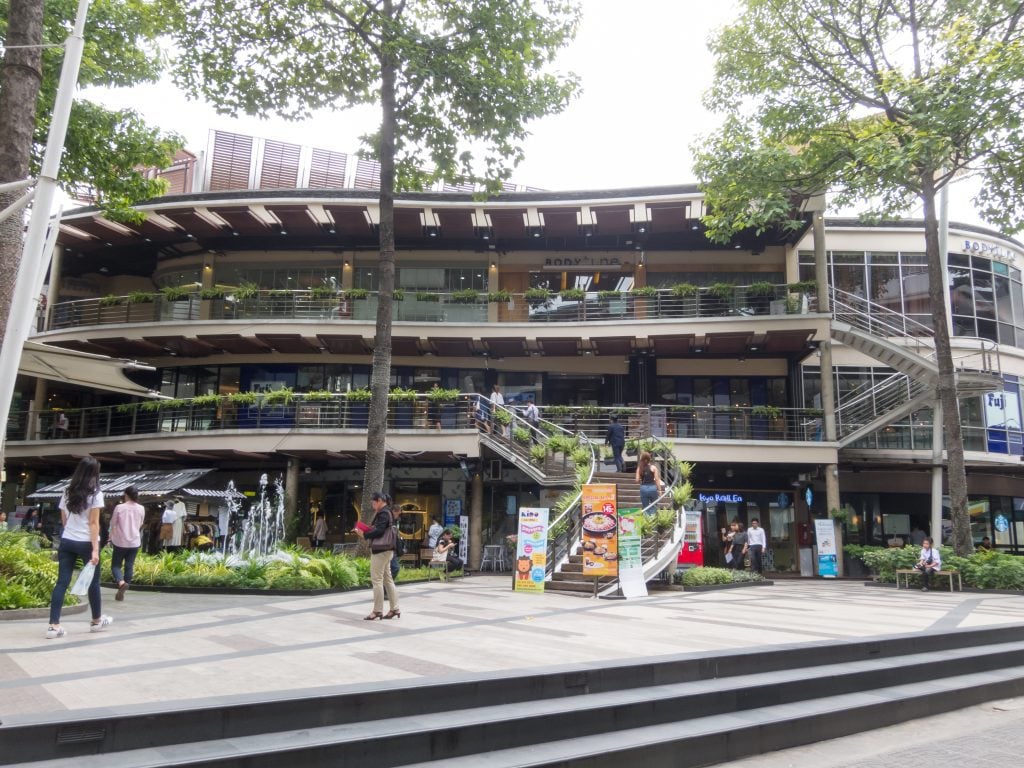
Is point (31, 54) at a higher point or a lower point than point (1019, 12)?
lower

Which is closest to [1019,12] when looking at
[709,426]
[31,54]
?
[709,426]

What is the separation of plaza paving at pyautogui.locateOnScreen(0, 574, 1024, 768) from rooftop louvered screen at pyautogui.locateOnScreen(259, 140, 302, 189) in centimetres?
2153

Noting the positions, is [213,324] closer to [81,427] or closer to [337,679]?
[81,427]

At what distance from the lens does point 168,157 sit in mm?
17406

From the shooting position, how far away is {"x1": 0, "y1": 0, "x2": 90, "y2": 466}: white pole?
6473mm

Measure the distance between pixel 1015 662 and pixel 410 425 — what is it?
17.0 meters

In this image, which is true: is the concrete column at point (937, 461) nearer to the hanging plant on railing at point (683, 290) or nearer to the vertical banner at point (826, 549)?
the vertical banner at point (826, 549)

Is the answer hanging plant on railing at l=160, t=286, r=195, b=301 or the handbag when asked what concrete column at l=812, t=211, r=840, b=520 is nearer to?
the handbag

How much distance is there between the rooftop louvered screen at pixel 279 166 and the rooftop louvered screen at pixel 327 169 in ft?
2.23

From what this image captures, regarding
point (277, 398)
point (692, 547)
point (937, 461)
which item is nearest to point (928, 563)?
point (937, 461)

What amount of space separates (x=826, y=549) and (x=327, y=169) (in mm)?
23727

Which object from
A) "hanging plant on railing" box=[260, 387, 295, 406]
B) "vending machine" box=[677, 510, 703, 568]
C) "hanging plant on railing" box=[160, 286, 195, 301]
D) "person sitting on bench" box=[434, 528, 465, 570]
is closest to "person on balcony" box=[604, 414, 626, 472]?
"vending machine" box=[677, 510, 703, 568]

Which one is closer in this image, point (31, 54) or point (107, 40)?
point (31, 54)

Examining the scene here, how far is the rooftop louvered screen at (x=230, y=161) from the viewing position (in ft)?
101
